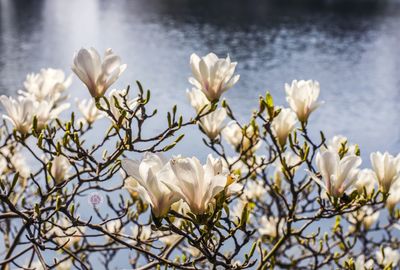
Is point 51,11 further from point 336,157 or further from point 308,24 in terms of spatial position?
point 336,157

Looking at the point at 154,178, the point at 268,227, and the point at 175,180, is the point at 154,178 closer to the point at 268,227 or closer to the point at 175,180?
the point at 175,180

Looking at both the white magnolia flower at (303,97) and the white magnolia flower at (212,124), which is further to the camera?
the white magnolia flower at (212,124)

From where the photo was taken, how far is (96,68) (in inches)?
36.7

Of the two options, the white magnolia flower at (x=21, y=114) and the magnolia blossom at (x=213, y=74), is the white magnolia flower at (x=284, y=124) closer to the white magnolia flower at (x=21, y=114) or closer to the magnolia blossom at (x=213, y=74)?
the magnolia blossom at (x=213, y=74)

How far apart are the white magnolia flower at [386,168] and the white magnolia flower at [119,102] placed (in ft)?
1.11

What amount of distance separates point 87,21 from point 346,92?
7363mm

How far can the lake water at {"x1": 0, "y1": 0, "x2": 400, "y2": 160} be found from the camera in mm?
5293

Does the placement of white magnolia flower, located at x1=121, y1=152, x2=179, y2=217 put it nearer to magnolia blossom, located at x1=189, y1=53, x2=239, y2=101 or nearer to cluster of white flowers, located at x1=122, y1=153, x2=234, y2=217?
cluster of white flowers, located at x1=122, y1=153, x2=234, y2=217

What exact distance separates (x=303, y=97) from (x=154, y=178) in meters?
0.48

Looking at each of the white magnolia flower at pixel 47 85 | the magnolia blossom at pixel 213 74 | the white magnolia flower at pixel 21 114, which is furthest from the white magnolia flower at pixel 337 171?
the white magnolia flower at pixel 47 85

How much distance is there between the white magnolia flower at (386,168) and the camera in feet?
3.13

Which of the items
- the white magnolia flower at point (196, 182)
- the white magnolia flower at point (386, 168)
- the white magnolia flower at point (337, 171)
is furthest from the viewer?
the white magnolia flower at point (386, 168)

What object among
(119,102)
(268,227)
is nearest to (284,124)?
(119,102)

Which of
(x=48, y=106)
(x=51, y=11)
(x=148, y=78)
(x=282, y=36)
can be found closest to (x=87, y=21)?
(x=51, y=11)
